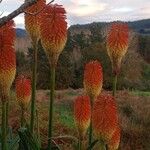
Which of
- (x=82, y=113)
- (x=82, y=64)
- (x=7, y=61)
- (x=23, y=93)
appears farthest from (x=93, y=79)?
(x=82, y=64)

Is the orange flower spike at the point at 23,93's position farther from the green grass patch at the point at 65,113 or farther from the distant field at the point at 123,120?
the green grass patch at the point at 65,113

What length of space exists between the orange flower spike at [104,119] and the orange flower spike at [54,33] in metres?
0.51

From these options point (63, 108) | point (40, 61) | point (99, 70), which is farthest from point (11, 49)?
point (40, 61)

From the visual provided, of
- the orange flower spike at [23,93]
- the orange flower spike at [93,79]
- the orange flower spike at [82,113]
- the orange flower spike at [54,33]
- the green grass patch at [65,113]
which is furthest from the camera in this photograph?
the green grass patch at [65,113]

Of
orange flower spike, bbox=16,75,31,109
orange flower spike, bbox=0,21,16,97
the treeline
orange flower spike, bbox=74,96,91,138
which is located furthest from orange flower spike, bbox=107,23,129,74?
the treeline

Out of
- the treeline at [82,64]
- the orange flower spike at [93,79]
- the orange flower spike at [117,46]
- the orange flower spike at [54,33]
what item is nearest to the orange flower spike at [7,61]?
the orange flower spike at [54,33]

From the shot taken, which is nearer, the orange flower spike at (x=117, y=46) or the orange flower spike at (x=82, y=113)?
the orange flower spike at (x=82, y=113)

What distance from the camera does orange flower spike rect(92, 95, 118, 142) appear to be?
344cm

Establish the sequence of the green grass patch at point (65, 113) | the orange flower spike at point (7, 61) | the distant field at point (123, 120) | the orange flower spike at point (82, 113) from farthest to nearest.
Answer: the green grass patch at point (65, 113) → the distant field at point (123, 120) → the orange flower spike at point (82, 113) → the orange flower spike at point (7, 61)

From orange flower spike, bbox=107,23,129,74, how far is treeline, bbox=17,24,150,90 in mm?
27502

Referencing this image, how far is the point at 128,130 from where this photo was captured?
707 inches

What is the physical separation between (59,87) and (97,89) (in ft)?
109

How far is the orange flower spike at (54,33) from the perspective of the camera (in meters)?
3.80

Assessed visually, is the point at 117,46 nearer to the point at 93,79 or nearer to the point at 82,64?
the point at 93,79
